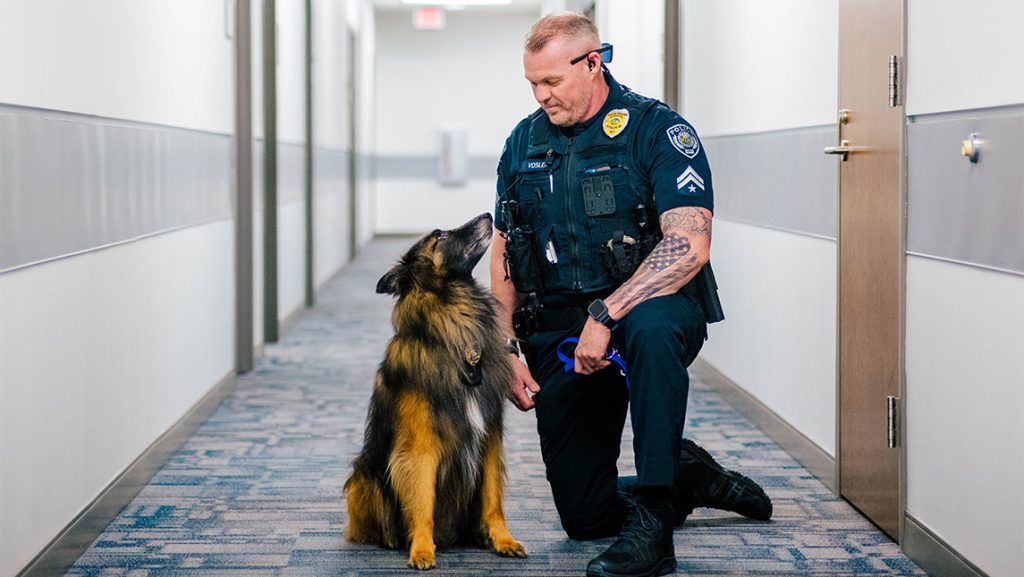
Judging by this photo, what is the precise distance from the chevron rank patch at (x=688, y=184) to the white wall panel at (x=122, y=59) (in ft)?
4.45

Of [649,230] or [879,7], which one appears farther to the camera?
[879,7]

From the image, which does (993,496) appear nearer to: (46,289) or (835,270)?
(835,270)

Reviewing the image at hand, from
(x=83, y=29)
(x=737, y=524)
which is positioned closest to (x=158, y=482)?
(x=83, y=29)

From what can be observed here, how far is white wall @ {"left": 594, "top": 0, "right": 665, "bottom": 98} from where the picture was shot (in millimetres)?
5965

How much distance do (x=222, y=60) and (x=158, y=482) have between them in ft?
6.21

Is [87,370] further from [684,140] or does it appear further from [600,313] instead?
[684,140]

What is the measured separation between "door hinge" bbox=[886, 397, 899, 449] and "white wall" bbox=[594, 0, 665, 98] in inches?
124

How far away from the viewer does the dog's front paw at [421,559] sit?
2654mm

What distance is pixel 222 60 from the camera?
471 centimetres

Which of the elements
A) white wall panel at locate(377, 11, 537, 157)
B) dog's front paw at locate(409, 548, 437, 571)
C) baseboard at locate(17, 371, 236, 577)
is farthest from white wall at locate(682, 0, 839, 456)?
white wall panel at locate(377, 11, 537, 157)

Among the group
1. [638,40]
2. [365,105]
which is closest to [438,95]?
[365,105]

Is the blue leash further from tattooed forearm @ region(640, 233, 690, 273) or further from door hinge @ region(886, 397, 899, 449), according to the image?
door hinge @ region(886, 397, 899, 449)

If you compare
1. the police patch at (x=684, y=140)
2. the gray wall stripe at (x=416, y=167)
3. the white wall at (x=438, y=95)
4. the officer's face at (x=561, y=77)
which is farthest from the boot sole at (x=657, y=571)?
the gray wall stripe at (x=416, y=167)

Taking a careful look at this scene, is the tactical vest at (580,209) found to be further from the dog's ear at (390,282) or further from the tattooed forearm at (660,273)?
the dog's ear at (390,282)
